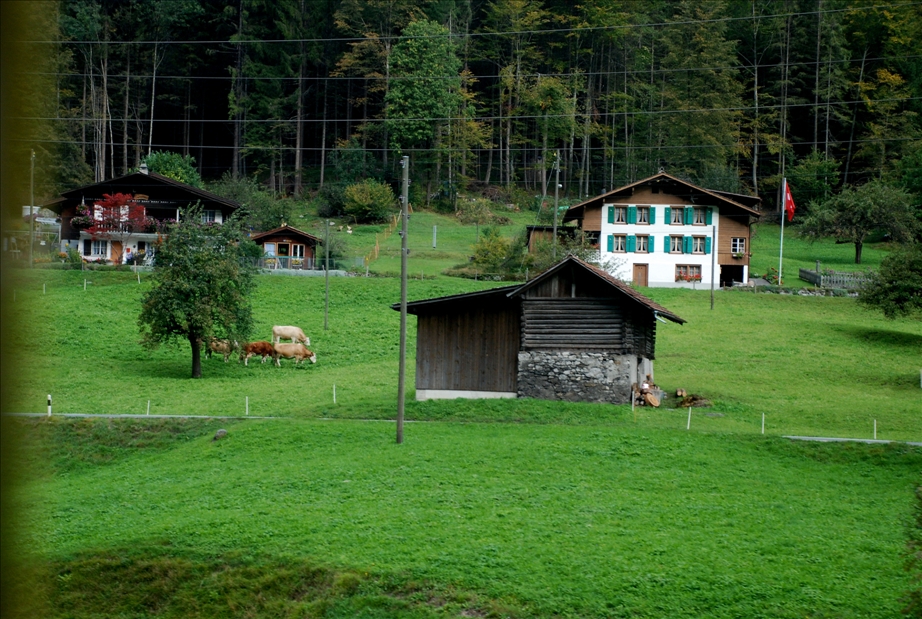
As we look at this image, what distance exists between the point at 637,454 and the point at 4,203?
26119 mm

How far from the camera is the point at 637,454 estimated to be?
26984mm

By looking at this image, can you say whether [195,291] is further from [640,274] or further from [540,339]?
[640,274]

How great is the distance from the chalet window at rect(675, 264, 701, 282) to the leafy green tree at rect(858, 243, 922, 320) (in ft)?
68.5

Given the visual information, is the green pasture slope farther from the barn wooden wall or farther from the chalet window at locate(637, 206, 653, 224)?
the chalet window at locate(637, 206, 653, 224)

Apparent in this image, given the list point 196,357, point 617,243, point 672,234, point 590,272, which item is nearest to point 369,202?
point 617,243

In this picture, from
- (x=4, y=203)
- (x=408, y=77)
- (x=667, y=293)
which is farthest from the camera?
(x=408, y=77)

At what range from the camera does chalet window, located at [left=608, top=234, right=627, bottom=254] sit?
68125 mm

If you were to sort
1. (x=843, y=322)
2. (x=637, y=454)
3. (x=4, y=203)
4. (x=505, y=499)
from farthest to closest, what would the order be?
(x=843, y=322) → (x=637, y=454) → (x=505, y=499) → (x=4, y=203)

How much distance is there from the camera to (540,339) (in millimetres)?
33688

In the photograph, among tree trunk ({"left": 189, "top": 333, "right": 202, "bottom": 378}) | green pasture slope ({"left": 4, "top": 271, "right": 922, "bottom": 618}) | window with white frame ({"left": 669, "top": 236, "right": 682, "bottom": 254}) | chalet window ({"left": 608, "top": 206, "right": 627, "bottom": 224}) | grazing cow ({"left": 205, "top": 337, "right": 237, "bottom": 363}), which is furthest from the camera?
chalet window ({"left": 608, "top": 206, "right": 627, "bottom": 224})

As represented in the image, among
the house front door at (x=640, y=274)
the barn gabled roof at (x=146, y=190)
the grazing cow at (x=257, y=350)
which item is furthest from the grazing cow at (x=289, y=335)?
the house front door at (x=640, y=274)

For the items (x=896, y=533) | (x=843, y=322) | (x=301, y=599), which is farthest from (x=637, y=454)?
(x=843, y=322)

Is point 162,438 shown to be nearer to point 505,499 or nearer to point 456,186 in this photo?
point 505,499

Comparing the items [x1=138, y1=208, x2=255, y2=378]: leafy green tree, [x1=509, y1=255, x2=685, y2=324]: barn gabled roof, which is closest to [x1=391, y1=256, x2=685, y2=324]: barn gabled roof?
[x1=509, y1=255, x2=685, y2=324]: barn gabled roof
